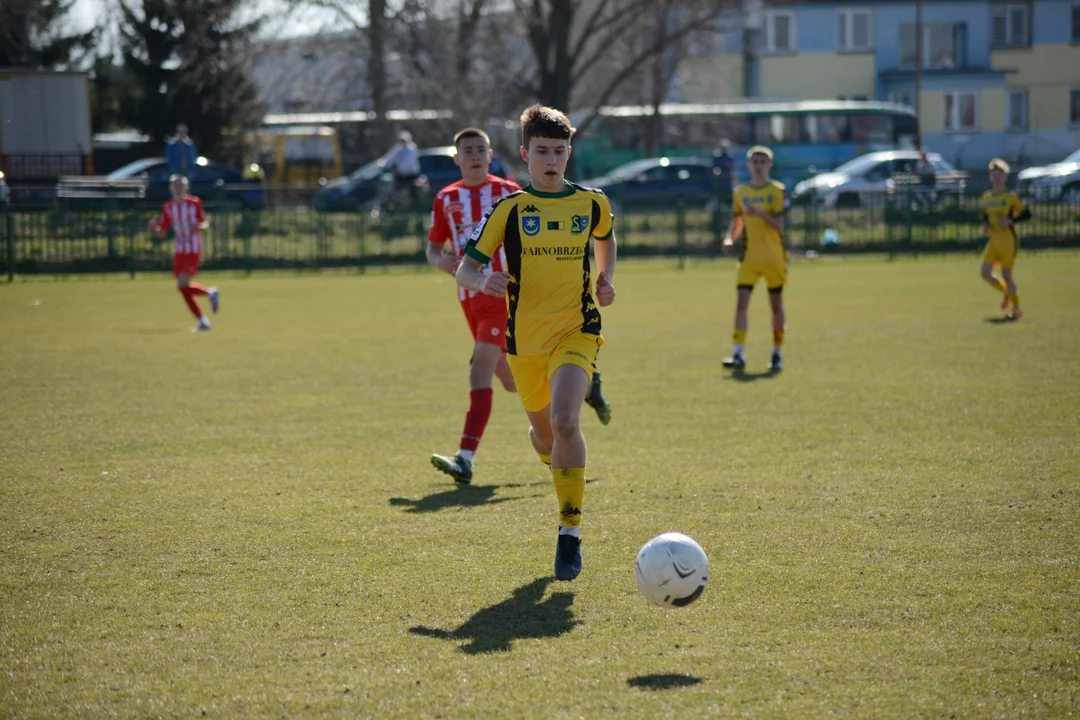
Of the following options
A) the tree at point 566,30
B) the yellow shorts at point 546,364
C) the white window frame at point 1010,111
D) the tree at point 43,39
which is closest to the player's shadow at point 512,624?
the yellow shorts at point 546,364

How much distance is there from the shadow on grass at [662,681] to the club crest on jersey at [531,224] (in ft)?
7.76

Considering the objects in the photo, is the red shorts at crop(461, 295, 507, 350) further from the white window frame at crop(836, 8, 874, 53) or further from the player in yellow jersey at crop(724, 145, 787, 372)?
the white window frame at crop(836, 8, 874, 53)

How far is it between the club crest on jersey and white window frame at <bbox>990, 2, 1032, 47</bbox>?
200 feet

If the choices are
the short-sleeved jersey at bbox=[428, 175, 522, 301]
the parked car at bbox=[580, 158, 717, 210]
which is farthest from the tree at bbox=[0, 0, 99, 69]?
the short-sleeved jersey at bbox=[428, 175, 522, 301]

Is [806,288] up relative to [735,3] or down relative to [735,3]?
down

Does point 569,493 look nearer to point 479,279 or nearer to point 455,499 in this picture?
point 479,279

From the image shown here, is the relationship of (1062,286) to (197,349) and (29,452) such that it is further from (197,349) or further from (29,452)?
(29,452)

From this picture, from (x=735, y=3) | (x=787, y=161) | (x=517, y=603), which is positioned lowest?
(x=517, y=603)

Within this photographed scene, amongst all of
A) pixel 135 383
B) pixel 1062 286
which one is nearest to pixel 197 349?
pixel 135 383

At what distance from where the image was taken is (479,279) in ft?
19.2

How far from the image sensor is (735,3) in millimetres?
39375

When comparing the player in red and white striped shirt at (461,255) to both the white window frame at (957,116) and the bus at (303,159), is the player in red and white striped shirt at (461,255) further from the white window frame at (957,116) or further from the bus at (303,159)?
the white window frame at (957,116)

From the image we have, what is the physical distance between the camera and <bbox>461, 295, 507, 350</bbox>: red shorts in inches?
308

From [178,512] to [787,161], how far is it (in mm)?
40024
